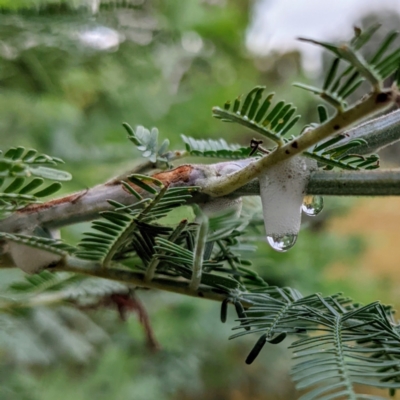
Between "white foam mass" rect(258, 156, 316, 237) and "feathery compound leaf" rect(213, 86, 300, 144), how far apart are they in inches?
0.7

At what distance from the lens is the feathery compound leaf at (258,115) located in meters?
0.18

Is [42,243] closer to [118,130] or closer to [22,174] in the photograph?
[22,174]

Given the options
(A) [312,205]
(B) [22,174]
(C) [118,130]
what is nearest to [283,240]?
(A) [312,205]

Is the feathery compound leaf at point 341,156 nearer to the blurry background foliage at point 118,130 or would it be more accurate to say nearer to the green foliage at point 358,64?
the green foliage at point 358,64

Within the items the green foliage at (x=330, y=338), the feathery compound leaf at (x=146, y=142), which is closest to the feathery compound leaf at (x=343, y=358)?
the green foliage at (x=330, y=338)

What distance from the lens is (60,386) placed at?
791 millimetres

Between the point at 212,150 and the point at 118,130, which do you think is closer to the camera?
the point at 212,150

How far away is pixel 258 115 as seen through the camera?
191mm

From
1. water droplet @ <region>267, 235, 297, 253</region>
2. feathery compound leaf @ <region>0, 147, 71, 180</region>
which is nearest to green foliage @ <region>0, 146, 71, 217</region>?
feathery compound leaf @ <region>0, 147, 71, 180</region>

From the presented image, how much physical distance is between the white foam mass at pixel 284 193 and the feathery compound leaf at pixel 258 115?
0.02 m

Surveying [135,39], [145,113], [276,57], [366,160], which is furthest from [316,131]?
[276,57]

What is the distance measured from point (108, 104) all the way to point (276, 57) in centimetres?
102

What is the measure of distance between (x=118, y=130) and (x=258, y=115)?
0.64 metres

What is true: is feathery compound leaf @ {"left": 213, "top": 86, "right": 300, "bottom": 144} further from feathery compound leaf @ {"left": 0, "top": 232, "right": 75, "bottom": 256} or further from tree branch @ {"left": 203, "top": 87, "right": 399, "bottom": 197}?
feathery compound leaf @ {"left": 0, "top": 232, "right": 75, "bottom": 256}
